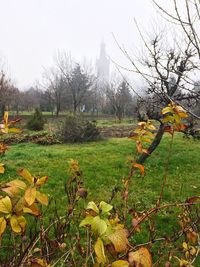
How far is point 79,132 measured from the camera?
41.7 ft

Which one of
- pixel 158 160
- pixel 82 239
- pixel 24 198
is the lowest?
pixel 82 239

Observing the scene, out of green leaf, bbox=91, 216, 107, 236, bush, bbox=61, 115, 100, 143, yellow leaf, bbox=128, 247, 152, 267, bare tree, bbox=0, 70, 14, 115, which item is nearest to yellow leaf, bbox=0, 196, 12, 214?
green leaf, bbox=91, 216, 107, 236

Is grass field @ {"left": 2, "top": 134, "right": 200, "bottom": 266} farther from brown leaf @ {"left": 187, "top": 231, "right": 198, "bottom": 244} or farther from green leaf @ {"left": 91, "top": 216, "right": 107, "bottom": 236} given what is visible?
green leaf @ {"left": 91, "top": 216, "right": 107, "bottom": 236}

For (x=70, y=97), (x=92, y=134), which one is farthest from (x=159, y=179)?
(x=70, y=97)

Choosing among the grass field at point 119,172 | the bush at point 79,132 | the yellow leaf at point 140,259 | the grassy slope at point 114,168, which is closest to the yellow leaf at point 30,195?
the yellow leaf at point 140,259

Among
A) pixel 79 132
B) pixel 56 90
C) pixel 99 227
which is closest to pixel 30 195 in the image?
pixel 99 227

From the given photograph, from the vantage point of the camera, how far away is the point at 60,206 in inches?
209

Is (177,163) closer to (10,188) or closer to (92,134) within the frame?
(92,134)

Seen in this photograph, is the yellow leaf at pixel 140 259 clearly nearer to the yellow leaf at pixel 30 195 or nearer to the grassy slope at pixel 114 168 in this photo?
the yellow leaf at pixel 30 195

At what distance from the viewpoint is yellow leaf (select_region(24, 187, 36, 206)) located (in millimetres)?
802

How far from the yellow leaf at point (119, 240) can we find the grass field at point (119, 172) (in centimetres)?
377

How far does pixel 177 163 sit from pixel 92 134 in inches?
202

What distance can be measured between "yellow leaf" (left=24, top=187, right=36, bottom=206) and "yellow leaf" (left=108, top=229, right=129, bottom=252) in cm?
24

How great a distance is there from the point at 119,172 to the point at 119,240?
6.68m
